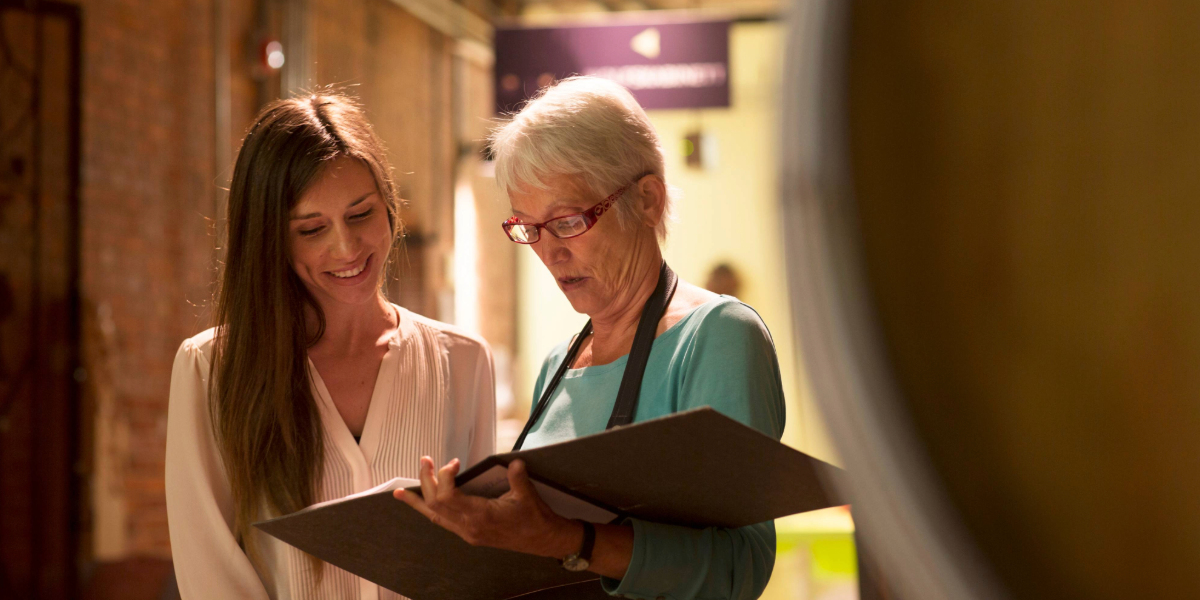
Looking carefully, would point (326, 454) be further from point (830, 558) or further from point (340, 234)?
point (830, 558)

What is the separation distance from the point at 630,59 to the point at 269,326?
386cm

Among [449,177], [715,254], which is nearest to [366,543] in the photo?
[715,254]

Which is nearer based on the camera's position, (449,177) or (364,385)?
(364,385)

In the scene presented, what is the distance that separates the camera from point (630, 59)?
16.9ft

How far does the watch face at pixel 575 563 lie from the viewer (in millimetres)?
1074

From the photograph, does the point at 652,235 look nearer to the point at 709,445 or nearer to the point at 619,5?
the point at 709,445

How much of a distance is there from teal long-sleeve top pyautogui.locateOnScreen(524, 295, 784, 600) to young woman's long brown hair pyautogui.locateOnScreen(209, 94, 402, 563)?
0.48 metres

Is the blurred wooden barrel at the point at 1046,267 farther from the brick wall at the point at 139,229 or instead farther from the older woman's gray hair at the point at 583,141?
the brick wall at the point at 139,229

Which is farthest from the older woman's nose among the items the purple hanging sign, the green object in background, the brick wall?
the brick wall

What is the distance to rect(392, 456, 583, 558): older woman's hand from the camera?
3.21 feet

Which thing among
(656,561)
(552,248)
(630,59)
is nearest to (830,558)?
(630,59)

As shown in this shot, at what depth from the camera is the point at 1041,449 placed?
17cm

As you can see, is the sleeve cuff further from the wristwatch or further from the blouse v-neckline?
the blouse v-neckline

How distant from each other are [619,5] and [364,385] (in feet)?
26.4
